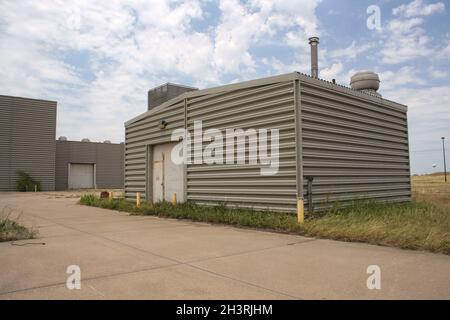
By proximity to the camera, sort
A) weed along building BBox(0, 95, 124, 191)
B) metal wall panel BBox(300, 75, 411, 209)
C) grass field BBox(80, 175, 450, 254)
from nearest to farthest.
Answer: grass field BBox(80, 175, 450, 254)
metal wall panel BBox(300, 75, 411, 209)
weed along building BBox(0, 95, 124, 191)

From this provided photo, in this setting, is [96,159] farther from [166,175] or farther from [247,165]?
[247,165]

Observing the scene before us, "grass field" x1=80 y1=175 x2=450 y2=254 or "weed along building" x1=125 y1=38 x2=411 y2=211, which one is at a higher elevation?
"weed along building" x1=125 y1=38 x2=411 y2=211

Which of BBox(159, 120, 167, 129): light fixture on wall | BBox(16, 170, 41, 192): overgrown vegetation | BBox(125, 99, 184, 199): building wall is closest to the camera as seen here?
BBox(125, 99, 184, 199): building wall

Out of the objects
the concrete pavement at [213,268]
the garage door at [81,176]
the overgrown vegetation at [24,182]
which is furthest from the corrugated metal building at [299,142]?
the garage door at [81,176]

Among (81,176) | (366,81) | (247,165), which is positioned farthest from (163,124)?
(81,176)

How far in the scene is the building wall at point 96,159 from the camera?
145ft

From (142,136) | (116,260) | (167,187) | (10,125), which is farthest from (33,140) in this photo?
(116,260)

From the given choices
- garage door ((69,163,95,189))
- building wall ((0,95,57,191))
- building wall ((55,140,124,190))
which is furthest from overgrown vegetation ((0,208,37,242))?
garage door ((69,163,95,189))

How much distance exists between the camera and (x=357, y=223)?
8.83m

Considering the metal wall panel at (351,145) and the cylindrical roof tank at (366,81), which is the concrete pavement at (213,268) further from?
the cylindrical roof tank at (366,81)

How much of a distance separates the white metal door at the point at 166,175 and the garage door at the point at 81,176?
32174 millimetres

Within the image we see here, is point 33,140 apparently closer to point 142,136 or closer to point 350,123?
point 142,136

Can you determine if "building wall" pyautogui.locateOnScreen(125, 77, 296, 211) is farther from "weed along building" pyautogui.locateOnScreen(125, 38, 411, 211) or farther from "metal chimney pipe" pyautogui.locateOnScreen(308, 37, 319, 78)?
"metal chimney pipe" pyautogui.locateOnScreen(308, 37, 319, 78)

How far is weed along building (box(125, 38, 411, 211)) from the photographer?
34.7 ft
